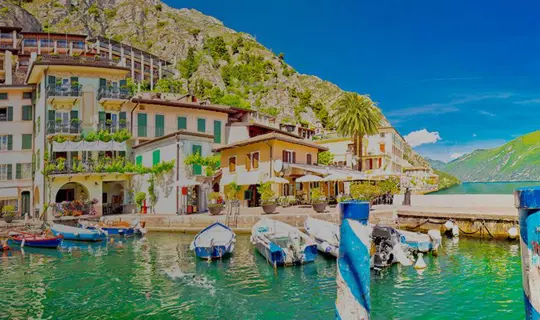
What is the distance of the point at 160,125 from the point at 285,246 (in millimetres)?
26512

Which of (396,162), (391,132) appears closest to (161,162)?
(391,132)

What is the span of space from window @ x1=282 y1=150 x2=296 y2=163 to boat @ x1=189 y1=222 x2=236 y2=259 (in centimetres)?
1652

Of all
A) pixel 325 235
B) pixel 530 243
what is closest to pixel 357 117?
pixel 325 235

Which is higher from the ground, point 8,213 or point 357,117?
point 357,117

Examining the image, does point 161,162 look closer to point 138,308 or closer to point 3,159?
point 3,159

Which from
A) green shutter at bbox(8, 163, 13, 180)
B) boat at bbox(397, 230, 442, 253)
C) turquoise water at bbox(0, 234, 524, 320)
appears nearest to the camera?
turquoise water at bbox(0, 234, 524, 320)

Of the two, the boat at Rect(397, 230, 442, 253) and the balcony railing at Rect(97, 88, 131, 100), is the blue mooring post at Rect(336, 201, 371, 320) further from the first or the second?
the balcony railing at Rect(97, 88, 131, 100)

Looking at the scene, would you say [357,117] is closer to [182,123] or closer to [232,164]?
[232,164]

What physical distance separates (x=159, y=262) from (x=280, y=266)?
20.7 ft

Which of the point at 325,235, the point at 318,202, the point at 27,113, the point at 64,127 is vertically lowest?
the point at 325,235

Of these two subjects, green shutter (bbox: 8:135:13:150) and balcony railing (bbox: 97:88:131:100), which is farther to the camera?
green shutter (bbox: 8:135:13:150)

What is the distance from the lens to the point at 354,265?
5.97 metres

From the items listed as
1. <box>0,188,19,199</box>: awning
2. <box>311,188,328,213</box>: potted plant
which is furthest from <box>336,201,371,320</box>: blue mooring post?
<box>0,188,19,199</box>: awning

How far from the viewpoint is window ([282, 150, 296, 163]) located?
3689 centimetres
